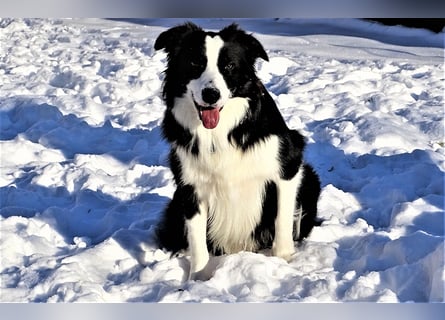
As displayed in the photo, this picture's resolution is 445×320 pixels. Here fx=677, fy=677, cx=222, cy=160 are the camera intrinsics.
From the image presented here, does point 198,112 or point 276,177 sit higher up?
point 198,112

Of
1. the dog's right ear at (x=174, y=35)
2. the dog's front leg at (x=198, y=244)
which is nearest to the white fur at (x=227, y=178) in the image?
the dog's front leg at (x=198, y=244)

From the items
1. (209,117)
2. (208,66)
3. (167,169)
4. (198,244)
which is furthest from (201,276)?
(167,169)

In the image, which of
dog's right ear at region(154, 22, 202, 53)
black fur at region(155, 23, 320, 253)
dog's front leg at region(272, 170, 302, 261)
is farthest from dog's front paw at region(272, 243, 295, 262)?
dog's right ear at region(154, 22, 202, 53)

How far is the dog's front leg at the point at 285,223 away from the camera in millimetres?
3256

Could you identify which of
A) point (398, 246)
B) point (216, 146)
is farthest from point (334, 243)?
point (216, 146)

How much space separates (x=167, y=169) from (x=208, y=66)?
1.55m

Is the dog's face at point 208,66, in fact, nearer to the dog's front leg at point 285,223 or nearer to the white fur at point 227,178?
the white fur at point 227,178

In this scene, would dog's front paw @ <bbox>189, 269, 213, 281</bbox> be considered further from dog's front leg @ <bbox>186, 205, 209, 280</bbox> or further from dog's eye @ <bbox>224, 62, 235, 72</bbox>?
dog's eye @ <bbox>224, 62, 235, 72</bbox>

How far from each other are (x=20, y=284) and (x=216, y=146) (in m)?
1.09

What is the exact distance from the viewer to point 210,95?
2904mm

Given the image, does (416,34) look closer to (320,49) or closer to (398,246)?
(320,49)

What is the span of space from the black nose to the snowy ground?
19.8 inches

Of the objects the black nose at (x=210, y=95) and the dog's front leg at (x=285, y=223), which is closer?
the black nose at (x=210, y=95)

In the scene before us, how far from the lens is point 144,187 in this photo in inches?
167
